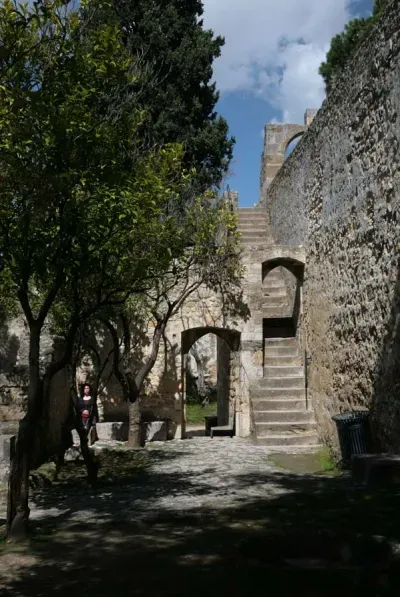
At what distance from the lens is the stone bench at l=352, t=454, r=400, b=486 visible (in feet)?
20.0

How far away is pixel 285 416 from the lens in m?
12.0

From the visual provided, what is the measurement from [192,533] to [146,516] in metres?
0.87

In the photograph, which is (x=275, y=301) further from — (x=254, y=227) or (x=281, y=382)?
(x=254, y=227)

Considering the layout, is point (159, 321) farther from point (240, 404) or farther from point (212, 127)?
point (212, 127)

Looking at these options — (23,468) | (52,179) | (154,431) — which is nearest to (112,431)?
(154,431)

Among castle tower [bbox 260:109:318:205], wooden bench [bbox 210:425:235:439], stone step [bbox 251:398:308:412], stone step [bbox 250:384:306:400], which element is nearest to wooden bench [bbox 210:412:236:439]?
wooden bench [bbox 210:425:235:439]

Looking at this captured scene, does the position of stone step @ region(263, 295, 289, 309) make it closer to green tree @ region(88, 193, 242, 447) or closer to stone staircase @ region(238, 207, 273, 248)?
stone staircase @ region(238, 207, 273, 248)

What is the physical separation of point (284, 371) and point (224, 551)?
8773mm

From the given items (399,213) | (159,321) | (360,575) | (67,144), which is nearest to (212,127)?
(159,321)

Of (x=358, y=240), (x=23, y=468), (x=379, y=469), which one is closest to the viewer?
(x=23, y=468)

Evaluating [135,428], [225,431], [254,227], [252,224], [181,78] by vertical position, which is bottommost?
[225,431]

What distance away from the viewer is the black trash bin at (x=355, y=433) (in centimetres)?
839

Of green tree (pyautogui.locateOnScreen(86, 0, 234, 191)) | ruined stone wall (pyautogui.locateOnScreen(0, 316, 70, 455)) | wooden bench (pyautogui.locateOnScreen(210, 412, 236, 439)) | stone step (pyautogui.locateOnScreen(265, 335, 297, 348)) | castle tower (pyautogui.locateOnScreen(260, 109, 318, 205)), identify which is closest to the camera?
ruined stone wall (pyautogui.locateOnScreen(0, 316, 70, 455))

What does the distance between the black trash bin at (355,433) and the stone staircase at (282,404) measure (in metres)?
2.55
